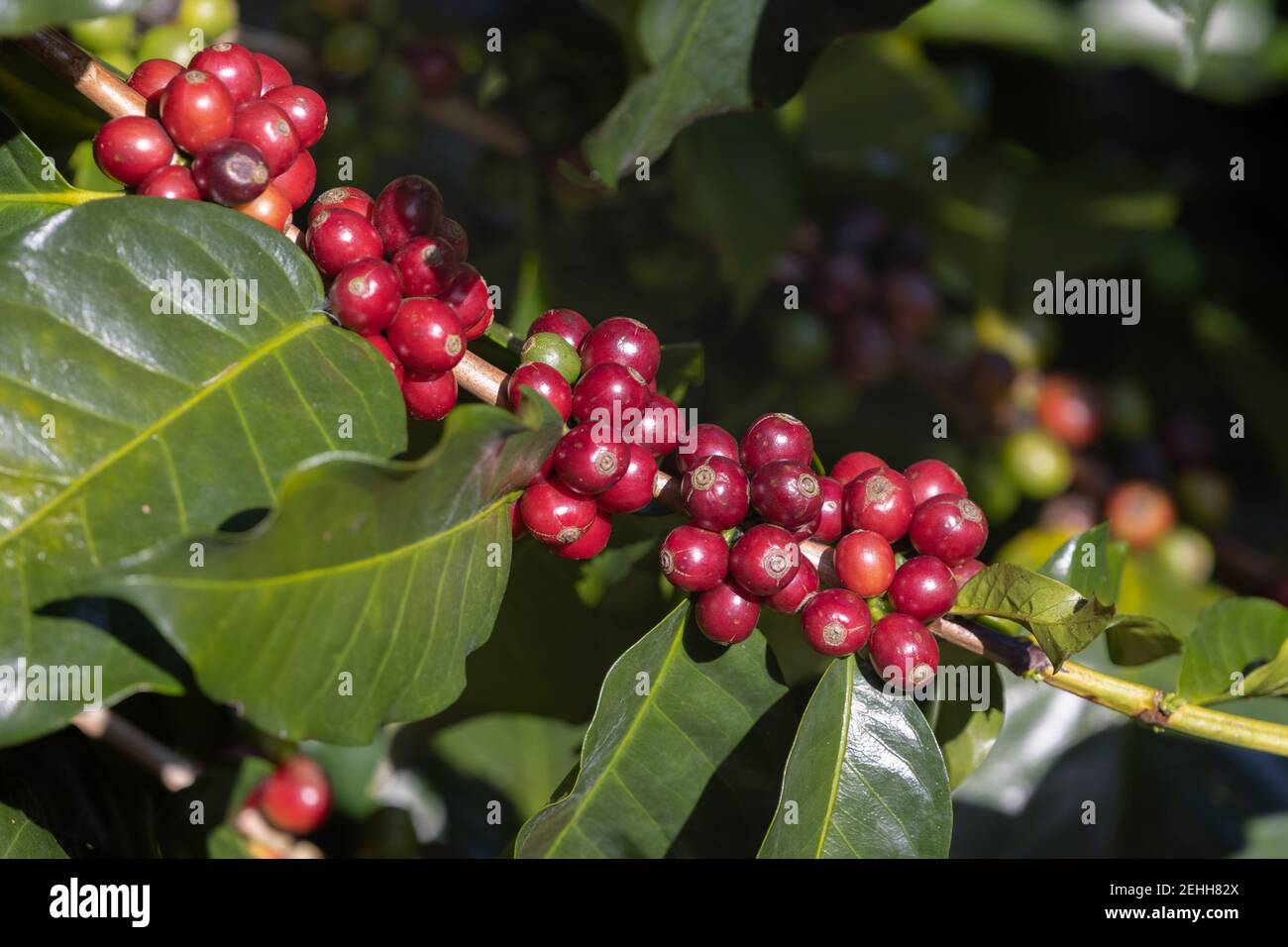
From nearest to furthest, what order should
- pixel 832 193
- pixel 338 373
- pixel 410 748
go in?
pixel 338 373 < pixel 410 748 < pixel 832 193

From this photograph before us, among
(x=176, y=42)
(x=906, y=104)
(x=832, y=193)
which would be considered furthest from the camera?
(x=832, y=193)

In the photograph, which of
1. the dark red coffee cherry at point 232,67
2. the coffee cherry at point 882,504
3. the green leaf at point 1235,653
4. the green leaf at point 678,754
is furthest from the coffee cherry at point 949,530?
the dark red coffee cherry at point 232,67

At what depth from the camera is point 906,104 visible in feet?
8.96

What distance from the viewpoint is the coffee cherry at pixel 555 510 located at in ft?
4.17

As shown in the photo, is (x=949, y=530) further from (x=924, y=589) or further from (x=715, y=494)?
(x=715, y=494)

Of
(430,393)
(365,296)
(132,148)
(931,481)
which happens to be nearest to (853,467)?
(931,481)

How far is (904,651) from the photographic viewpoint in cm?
128

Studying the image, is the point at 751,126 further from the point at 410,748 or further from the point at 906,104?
the point at 410,748

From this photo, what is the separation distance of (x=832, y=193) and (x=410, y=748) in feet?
5.58

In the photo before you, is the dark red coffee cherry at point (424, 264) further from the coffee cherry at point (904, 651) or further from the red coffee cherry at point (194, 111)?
the coffee cherry at point (904, 651)

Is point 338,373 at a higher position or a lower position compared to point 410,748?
higher

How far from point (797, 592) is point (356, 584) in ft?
1.67

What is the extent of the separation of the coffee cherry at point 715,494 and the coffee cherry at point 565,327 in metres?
0.12
